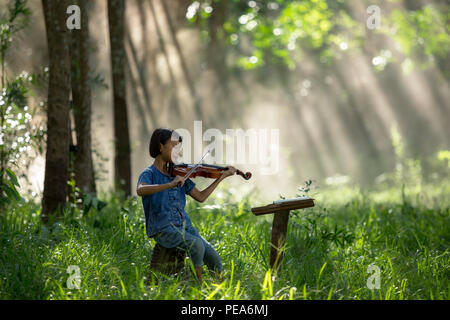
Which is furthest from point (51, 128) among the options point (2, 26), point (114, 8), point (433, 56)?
point (433, 56)

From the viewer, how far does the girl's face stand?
4.10 meters

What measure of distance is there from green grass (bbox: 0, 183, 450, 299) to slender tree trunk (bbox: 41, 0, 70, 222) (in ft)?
1.02

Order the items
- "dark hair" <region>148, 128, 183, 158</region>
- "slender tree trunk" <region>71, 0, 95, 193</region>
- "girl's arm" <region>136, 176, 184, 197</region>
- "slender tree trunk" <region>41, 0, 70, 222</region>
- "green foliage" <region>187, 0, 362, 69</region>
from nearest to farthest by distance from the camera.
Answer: "girl's arm" <region>136, 176, 184, 197</region>
"dark hair" <region>148, 128, 183, 158</region>
"slender tree trunk" <region>41, 0, 70, 222</region>
"slender tree trunk" <region>71, 0, 95, 193</region>
"green foliage" <region>187, 0, 362, 69</region>

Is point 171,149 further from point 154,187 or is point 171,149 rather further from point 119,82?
point 119,82

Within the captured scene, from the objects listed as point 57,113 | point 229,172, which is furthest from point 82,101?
point 229,172

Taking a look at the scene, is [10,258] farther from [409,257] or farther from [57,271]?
[409,257]

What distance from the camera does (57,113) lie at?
5.91 metres

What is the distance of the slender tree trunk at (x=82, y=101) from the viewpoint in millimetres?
6457

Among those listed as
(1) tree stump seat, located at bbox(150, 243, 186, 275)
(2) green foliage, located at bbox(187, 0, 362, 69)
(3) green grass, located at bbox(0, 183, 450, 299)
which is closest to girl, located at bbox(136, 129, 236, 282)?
(1) tree stump seat, located at bbox(150, 243, 186, 275)

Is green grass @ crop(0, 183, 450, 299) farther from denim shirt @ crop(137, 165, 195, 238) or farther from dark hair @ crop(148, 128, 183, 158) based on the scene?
dark hair @ crop(148, 128, 183, 158)

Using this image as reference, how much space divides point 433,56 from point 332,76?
874 centimetres

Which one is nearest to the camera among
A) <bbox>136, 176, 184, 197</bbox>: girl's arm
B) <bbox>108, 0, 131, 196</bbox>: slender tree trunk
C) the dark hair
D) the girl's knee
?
<bbox>136, 176, 184, 197</bbox>: girl's arm

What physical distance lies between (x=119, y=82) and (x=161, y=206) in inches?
166
